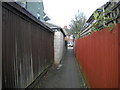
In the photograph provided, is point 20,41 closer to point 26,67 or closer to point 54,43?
point 26,67

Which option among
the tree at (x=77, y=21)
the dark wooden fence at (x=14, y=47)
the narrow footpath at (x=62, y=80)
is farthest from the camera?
the tree at (x=77, y=21)

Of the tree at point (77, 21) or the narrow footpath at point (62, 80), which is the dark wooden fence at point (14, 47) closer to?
the narrow footpath at point (62, 80)

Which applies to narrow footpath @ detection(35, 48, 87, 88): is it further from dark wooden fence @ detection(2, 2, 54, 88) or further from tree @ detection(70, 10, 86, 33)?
tree @ detection(70, 10, 86, 33)

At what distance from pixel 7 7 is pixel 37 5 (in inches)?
873

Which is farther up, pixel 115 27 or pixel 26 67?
pixel 115 27

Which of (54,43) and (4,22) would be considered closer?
(4,22)

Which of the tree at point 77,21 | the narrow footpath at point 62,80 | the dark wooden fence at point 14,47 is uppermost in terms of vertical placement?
the tree at point 77,21

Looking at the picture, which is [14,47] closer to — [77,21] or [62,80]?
[62,80]

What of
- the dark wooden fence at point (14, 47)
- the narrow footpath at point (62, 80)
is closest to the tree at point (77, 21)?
the narrow footpath at point (62, 80)

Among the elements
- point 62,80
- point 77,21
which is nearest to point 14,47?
point 62,80

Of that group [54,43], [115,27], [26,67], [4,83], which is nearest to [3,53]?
[4,83]

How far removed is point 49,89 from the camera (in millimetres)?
7117

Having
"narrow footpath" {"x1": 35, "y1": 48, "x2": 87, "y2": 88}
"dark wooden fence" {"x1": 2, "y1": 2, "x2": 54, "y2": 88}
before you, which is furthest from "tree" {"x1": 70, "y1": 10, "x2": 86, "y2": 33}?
"dark wooden fence" {"x1": 2, "y1": 2, "x2": 54, "y2": 88}

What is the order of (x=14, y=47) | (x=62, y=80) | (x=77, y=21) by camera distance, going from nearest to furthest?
(x=14, y=47), (x=62, y=80), (x=77, y=21)
